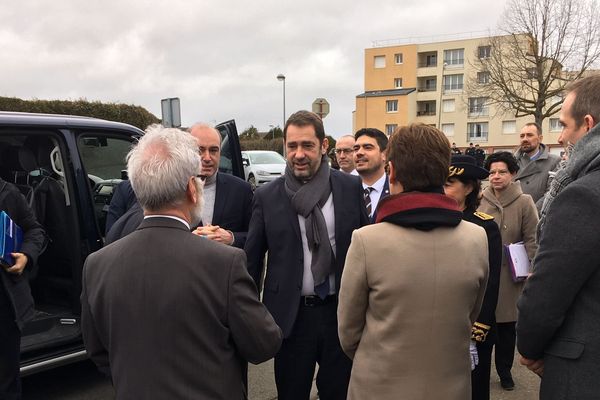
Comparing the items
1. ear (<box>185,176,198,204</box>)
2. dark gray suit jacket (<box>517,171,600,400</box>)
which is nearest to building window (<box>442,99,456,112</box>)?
dark gray suit jacket (<box>517,171,600,400</box>)

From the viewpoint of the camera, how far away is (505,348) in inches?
139

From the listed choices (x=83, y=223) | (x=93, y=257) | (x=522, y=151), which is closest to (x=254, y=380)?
(x=83, y=223)

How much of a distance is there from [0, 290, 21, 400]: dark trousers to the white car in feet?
46.1

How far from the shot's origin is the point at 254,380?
3742 millimetres

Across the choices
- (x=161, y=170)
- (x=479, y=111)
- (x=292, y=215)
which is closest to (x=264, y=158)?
(x=292, y=215)

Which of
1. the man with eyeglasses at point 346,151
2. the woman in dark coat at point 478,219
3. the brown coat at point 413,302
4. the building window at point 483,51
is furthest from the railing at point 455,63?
the brown coat at point 413,302

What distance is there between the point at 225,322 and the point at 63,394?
2.88 meters

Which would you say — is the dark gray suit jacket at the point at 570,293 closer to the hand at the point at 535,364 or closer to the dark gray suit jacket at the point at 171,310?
the hand at the point at 535,364

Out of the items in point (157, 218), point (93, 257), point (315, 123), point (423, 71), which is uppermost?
point (423, 71)

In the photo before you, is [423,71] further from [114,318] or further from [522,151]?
[114,318]

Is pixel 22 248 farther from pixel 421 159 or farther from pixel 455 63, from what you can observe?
pixel 455 63

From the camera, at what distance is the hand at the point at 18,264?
105 inches

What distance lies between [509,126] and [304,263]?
51641 mm

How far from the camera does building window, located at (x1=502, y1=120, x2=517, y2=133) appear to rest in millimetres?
47625
